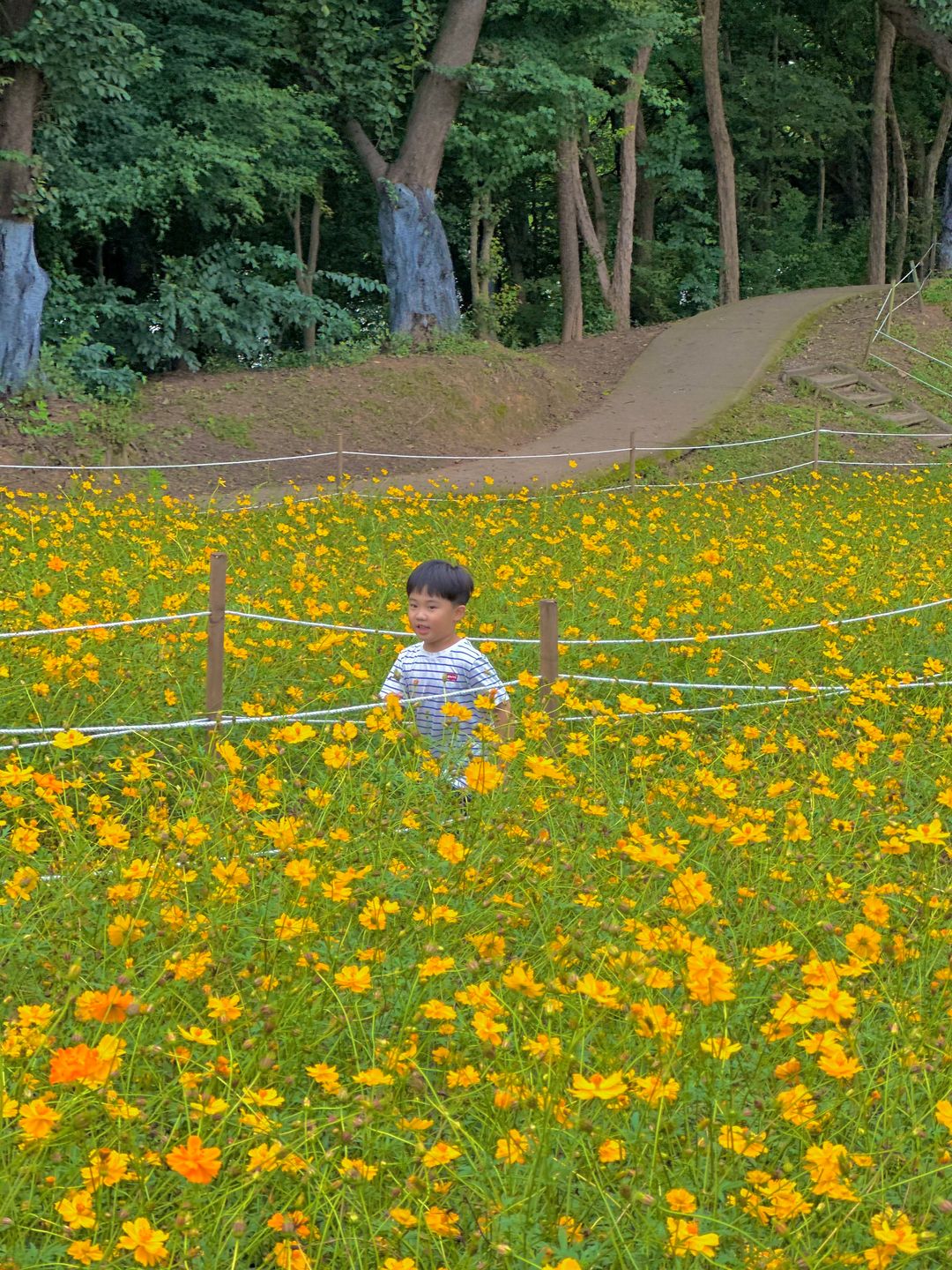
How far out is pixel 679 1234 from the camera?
181 cm

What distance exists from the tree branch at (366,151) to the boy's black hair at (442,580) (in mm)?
15129

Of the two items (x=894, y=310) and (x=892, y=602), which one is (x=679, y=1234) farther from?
(x=894, y=310)

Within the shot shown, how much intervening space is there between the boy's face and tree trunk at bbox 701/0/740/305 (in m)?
21.4

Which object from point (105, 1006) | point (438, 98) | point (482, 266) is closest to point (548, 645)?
point (105, 1006)

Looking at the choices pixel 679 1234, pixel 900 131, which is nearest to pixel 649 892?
pixel 679 1234

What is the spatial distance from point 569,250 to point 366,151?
16.1 feet

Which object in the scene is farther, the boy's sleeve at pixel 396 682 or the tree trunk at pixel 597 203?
the tree trunk at pixel 597 203

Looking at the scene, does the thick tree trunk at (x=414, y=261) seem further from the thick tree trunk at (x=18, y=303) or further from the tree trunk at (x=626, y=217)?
the thick tree trunk at (x=18, y=303)

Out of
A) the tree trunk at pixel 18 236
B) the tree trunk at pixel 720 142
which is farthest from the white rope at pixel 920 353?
the tree trunk at pixel 18 236

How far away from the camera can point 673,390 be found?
18781mm

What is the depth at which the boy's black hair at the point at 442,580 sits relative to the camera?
4.52 meters

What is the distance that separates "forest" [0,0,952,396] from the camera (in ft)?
46.7

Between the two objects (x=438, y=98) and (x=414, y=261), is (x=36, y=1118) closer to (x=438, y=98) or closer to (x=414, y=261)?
(x=414, y=261)

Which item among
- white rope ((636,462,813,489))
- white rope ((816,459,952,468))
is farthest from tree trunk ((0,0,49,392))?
white rope ((816,459,952,468))
